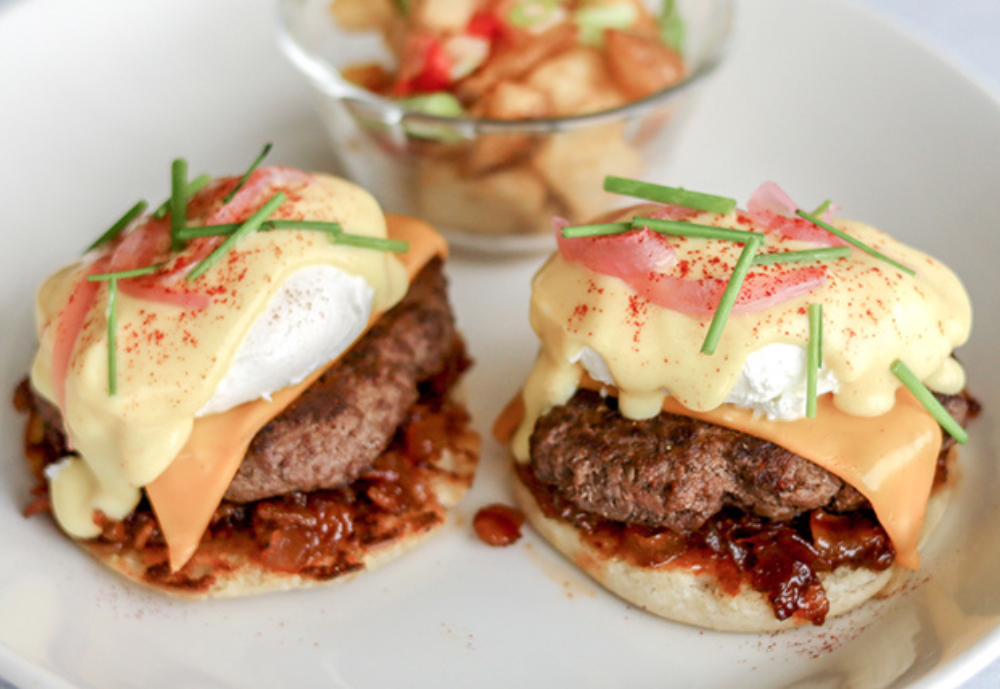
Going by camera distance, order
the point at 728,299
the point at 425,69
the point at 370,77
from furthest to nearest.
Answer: the point at 370,77 → the point at 425,69 → the point at 728,299

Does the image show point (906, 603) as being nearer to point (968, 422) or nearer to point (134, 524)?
point (968, 422)

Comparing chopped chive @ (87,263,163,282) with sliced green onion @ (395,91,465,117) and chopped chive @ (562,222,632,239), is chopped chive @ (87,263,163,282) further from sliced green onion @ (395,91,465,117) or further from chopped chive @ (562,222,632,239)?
sliced green onion @ (395,91,465,117)

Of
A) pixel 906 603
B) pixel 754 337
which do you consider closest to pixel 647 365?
pixel 754 337

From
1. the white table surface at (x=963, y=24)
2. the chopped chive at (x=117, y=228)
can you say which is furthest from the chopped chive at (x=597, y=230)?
the white table surface at (x=963, y=24)

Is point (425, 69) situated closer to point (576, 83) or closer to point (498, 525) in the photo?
point (576, 83)

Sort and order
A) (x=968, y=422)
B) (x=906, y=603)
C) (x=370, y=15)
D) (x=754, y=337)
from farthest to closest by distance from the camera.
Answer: (x=370, y=15), (x=968, y=422), (x=906, y=603), (x=754, y=337)

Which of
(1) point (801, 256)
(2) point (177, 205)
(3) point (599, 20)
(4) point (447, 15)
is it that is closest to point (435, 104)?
(4) point (447, 15)
